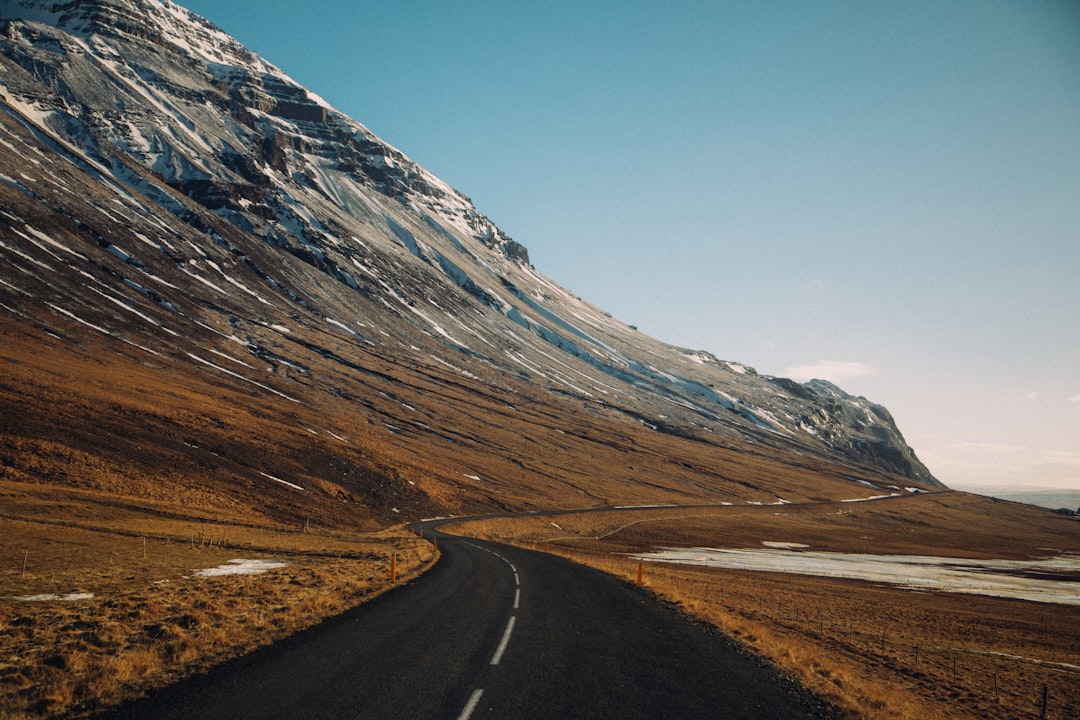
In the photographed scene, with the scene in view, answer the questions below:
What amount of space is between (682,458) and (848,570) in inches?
4315

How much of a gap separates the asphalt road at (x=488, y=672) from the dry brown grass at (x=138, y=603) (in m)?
1.07

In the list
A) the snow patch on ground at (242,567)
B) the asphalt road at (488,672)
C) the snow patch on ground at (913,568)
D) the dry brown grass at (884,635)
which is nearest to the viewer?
the asphalt road at (488,672)

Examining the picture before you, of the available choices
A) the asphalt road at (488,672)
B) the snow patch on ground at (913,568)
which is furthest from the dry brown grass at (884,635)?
the snow patch on ground at (913,568)

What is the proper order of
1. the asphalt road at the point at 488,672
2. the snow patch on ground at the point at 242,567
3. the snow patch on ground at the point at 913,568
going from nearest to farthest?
the asphalt road at the point at 488,672
the snow patch on ground at the point at 242,567
the snow patch on ground at the point at 913,568

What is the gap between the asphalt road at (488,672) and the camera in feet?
29.0

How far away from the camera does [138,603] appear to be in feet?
52.9

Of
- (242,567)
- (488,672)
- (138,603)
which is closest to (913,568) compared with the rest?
(242,567)

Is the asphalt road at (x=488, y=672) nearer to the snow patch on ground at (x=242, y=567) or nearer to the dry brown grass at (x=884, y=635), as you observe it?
the dry brown grass at (x=884, y=635)

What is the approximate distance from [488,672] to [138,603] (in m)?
11.5

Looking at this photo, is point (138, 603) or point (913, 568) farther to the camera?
point (913, 568)

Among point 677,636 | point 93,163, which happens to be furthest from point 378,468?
point 93,163

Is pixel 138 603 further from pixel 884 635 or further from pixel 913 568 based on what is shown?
pixel 913 568

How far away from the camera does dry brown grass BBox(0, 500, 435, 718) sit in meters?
9.70

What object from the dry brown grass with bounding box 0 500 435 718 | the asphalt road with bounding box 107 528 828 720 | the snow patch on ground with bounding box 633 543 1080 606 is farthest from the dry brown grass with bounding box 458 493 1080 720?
the dry brown grass with bounding box 0 500 435 718
